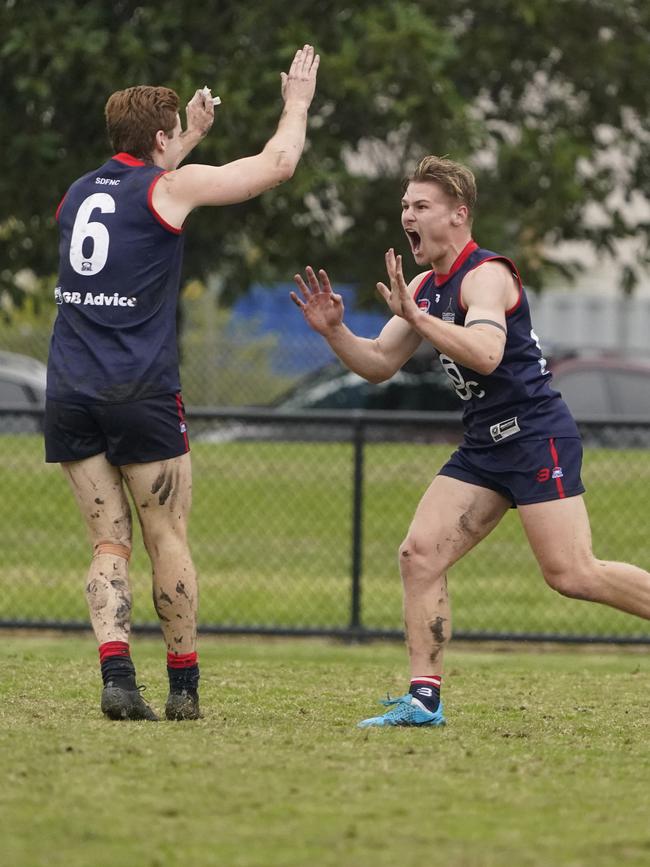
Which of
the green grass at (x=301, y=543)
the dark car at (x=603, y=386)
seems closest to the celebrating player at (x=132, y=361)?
the green grass at (x=301, y=543)

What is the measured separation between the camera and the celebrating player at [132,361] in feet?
19.5

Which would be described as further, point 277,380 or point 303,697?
point 277,380

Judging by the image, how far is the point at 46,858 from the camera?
404 centimetres

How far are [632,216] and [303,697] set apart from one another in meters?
12.0

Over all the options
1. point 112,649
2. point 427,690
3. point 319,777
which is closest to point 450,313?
point 427,690

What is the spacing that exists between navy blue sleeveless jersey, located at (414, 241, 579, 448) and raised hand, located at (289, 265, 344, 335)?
34cm

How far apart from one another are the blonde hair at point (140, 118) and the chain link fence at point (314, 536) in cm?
426

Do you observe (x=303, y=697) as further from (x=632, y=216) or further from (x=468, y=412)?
(x=632, y=216)

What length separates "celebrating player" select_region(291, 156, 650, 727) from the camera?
19.9 feet

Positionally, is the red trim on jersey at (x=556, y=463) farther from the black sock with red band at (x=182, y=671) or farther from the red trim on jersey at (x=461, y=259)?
the black sock with red band at (x=182, y=671)

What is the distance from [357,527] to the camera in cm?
1039

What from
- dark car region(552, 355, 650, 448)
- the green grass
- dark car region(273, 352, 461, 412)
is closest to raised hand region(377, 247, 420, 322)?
the green grass

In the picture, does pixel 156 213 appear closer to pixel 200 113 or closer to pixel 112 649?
pixel 200 113

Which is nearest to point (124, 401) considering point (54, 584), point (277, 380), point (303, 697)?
point (303, 697)
